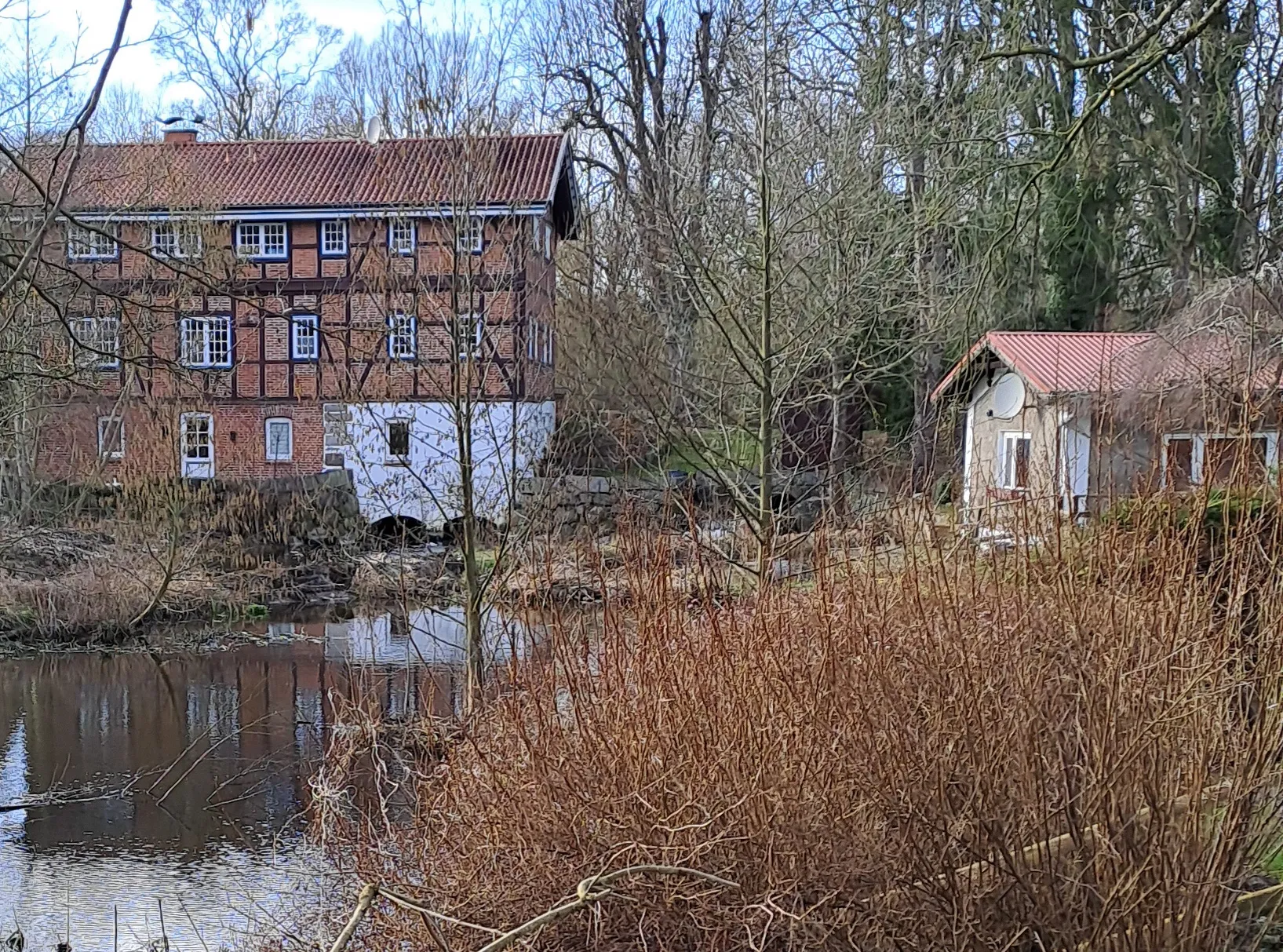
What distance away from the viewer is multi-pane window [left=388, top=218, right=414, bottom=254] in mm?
10103

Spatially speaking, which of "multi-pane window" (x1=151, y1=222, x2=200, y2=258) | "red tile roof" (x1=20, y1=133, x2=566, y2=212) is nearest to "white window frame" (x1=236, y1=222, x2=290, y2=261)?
"red tile roof" (x1=20, y1=133, x2=566, y2=212)

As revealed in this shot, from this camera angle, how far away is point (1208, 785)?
382cm

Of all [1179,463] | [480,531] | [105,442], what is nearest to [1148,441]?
[1179,463]

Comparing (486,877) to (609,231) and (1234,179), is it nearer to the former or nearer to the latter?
(609,231)

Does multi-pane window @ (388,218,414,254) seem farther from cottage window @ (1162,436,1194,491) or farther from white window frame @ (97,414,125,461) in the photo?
cottage window @ (1162,436,1194,491)

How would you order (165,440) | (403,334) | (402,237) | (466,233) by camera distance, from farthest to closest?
(165,440) < (402,237) < (403,334) < (466,233)

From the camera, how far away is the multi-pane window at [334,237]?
83.1 ft

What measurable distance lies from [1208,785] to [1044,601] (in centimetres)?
69

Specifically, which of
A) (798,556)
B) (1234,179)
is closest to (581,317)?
(798,556)

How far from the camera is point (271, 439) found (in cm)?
2581

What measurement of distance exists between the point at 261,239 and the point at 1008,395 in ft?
49.1

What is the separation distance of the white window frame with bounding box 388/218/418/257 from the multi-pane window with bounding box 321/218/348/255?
601 inches

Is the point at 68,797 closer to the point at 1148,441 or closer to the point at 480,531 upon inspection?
the point at 480,531

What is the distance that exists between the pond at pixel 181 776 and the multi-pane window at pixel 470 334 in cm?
185
